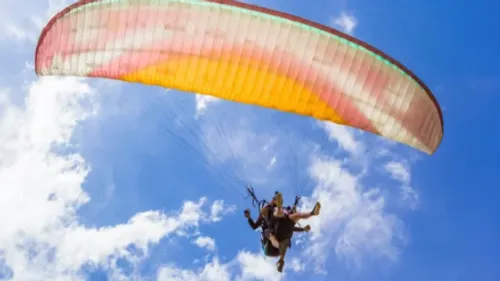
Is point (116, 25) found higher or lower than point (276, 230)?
higher

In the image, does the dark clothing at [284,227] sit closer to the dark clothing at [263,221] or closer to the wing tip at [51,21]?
the dark clothing at [263,221]

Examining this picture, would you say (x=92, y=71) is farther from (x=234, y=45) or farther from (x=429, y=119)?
(x=429, y=119)

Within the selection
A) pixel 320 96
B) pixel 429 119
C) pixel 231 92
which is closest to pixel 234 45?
pixel 231 92

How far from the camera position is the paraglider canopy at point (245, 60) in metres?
16.9

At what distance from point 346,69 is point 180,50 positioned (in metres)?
3.85

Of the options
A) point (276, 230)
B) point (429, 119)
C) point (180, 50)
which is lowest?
point (276, 230)

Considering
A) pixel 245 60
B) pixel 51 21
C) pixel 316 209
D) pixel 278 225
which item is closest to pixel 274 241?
pixel 278 225

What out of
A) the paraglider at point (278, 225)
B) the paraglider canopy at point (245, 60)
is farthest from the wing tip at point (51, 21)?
the paraglider at point (278, 225)

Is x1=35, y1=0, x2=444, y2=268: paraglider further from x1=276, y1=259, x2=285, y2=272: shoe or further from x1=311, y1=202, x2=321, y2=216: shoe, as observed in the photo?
x1=276, y1=259, x2=285, y2=272: shoe

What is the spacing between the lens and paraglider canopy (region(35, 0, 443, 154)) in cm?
1688

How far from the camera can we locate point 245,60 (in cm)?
1733

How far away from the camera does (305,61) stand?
17.3 meters

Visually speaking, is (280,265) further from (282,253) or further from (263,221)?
(263,221)

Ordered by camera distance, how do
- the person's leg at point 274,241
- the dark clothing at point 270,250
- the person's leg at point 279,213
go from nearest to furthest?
1. the person's leg at point 279,213
2. the person's leg at point 274,241
3. the dark clothing at point 270,250
